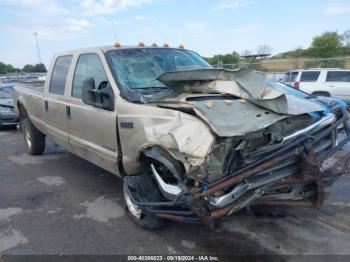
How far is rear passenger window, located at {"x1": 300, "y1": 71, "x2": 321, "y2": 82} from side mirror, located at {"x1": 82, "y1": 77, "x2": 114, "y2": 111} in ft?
39.2

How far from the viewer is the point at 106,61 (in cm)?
441

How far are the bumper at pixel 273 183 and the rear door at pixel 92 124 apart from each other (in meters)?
0.96

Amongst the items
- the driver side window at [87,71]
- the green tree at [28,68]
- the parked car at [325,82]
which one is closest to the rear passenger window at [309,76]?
the parked car at [325,82]

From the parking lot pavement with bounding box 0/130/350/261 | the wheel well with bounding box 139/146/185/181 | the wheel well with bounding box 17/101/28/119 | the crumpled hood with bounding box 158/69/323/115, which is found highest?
the crumpled hood with bounding box 158/69/323/115

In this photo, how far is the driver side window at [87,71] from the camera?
14.8 ft

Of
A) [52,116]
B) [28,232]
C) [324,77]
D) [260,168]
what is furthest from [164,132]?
[324,77]

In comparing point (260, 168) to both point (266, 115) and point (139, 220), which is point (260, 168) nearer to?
point (266, 115)

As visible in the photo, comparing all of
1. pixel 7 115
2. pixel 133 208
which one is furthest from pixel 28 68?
pixel 133 208

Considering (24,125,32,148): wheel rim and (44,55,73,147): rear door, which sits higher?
(44,55,73,147): rear door

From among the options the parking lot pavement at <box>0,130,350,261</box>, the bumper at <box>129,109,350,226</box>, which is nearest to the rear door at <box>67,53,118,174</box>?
the parking lot pavement at <box>0,130,350,261</box>

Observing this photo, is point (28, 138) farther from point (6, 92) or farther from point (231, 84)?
point (6, 92)

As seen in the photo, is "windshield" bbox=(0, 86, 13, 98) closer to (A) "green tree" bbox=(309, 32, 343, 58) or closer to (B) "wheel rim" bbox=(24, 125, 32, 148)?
(B) "wheel rim" bbox=(24, 125, 32, 148)

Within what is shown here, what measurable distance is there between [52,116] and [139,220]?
2693 millimetres

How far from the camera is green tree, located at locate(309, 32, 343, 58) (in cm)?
4153
